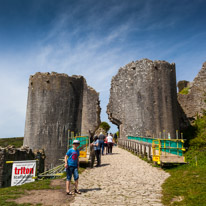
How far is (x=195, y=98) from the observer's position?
2600 cm

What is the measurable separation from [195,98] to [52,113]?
55.7 feet

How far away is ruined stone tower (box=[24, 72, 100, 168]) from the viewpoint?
20328mm

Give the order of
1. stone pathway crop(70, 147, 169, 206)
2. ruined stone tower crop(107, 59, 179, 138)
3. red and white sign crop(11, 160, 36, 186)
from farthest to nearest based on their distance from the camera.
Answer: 1. ruined stone tower crop(107, 59, 179, 138)
2. red and white sign crop(11, 160, 36, 186)
3. stone pathway crop(70, 147, 169, 206)

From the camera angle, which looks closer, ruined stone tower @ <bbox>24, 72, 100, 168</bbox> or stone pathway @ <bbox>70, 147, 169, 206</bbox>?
stone pathway @ <bbox>70, 147, 169, 206</bbox>

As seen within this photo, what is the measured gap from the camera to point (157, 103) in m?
22.1

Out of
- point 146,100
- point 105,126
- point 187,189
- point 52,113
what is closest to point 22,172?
point 187,189

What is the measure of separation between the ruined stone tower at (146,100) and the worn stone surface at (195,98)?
3953 mm

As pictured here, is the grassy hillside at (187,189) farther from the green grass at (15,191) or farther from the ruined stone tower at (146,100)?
the ruined stone tower at (146,100)

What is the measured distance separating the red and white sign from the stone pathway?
6.76ft

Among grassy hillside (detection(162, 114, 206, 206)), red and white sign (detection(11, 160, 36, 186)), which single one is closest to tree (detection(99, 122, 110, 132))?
grassy hillside (detection(162, 114, 206, 206))

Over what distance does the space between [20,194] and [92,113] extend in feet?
58.3

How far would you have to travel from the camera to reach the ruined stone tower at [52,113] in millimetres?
20328

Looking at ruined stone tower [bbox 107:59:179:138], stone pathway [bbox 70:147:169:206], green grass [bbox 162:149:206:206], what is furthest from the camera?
ruined stone tower [bbox 107:59:179:138]

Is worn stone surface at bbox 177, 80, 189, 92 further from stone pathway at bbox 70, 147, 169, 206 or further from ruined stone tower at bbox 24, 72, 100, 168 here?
stone pathway at bbox 70, 147, 169, 206
